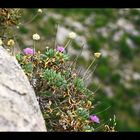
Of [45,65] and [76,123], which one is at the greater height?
[45,65]

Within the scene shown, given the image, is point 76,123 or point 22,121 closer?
point 22,121

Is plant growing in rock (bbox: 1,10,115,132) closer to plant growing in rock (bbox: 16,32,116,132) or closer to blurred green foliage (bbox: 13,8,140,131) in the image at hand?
plant growing in rock (bbox: 16,32,116,132)

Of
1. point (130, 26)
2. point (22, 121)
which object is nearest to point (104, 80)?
point (130, 26)

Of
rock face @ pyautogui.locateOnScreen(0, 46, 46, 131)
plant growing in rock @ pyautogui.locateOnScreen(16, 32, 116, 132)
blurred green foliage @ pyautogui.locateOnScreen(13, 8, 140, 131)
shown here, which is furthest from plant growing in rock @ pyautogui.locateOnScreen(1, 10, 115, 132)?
blurred green foliage @ pyautogui.locateOnScreen(13, 8, 140, 131)

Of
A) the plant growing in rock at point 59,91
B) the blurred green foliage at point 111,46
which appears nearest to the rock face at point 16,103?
the plant growing in rock at point 59,91

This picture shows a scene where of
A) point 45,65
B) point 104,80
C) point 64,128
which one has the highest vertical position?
point 45,65

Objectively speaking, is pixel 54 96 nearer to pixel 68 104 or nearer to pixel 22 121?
pixel 68 104

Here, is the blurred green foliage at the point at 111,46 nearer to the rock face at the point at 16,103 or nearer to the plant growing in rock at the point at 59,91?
the plant growing in rock at the point at 59,91

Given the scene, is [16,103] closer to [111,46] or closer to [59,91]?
[59,91]

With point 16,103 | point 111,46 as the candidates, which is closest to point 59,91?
point 16,103
